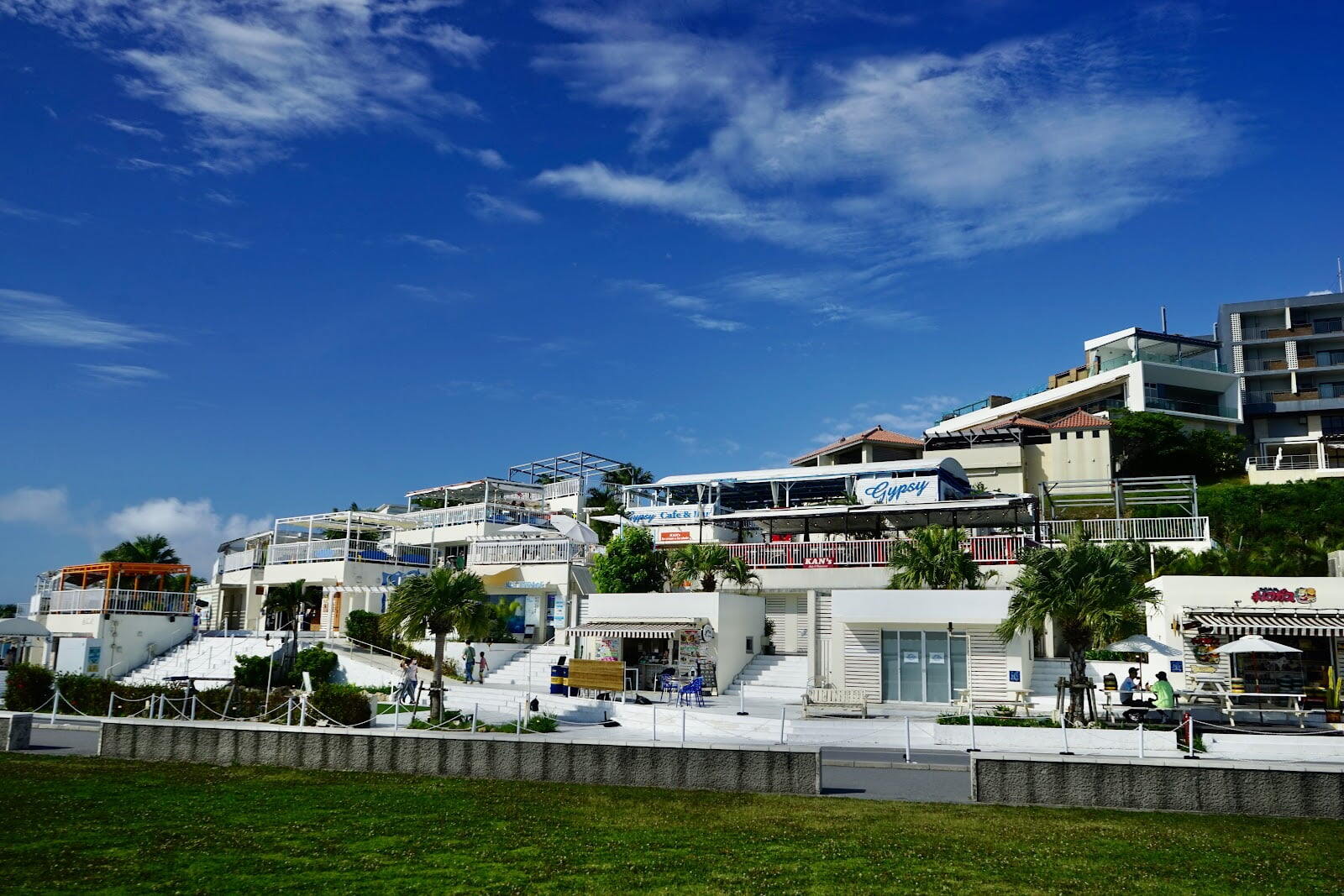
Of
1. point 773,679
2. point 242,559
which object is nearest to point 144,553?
point 242,559

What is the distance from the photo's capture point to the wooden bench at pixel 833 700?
25203 mm

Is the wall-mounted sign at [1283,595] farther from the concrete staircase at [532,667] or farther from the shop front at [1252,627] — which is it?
the concrete staircase at [532,667]

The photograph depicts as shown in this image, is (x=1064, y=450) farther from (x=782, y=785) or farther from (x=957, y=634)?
(x=782, y=785)

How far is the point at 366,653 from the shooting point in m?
36.0

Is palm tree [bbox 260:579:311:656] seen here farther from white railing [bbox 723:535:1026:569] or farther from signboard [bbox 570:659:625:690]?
signboard [bbox 570:659:625:690]

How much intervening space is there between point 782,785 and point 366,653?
82.4 ft

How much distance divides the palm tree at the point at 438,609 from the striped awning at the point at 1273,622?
19.0 metres

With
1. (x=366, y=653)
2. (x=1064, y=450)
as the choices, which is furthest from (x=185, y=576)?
(x=1064, y=450)

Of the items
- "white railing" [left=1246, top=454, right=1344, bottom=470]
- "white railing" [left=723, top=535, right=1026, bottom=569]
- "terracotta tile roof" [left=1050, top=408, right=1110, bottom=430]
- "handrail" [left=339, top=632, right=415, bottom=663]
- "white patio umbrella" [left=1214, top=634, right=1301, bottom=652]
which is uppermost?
"terracotta tile roof" [left=1050, top=408, right=1110, bottom=430]

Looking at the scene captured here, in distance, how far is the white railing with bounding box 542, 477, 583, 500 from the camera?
6047 cm

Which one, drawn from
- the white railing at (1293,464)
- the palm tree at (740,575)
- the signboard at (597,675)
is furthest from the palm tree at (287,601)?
the white railing at (1293,464)

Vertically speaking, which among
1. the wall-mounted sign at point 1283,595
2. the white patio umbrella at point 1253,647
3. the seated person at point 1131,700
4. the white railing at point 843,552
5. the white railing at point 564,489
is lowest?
the seated person at point 1131,700

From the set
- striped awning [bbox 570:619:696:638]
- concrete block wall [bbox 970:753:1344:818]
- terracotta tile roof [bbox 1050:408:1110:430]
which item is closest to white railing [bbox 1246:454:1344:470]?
terracotta tile roof [bbox 1050:408:1110:430]

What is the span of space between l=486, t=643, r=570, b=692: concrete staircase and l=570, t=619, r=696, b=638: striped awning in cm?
157
